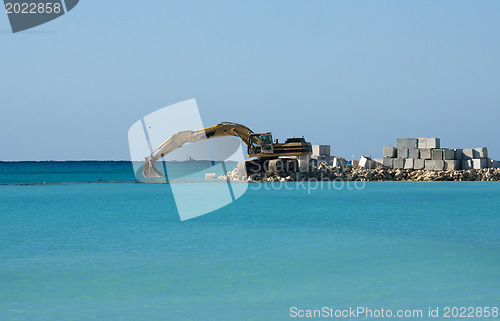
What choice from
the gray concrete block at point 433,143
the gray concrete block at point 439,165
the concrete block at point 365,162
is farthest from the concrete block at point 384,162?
the gray concrete block at point 439,165

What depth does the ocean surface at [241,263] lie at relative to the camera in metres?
7.59

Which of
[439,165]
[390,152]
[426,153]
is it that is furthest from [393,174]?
[439,165]

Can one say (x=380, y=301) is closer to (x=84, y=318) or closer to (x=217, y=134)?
(x=84, y=318)

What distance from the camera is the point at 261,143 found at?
104ft

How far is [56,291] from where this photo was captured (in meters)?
8.22

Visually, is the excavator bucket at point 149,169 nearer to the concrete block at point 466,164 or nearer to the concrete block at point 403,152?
the concrete block at point 403,152

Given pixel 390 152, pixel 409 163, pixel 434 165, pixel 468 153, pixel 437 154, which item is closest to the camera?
pixel 437 154

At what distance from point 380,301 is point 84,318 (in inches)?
127

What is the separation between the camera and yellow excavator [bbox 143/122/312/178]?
31734 mm

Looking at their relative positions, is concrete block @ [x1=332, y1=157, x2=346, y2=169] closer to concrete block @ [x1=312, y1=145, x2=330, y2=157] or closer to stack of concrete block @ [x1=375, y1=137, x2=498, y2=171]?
concrete block @ [x1=312, y1=145, x2=330, y2=157]

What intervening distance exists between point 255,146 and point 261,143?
1.24 ft

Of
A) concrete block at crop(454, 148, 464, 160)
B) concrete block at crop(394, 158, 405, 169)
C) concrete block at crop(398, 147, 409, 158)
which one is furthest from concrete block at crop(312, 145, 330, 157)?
concrete block at crop(454, 148, 464, 160)

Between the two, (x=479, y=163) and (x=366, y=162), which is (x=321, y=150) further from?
(x=479, y=163)

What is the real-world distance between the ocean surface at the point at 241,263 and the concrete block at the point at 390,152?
21574 mm
